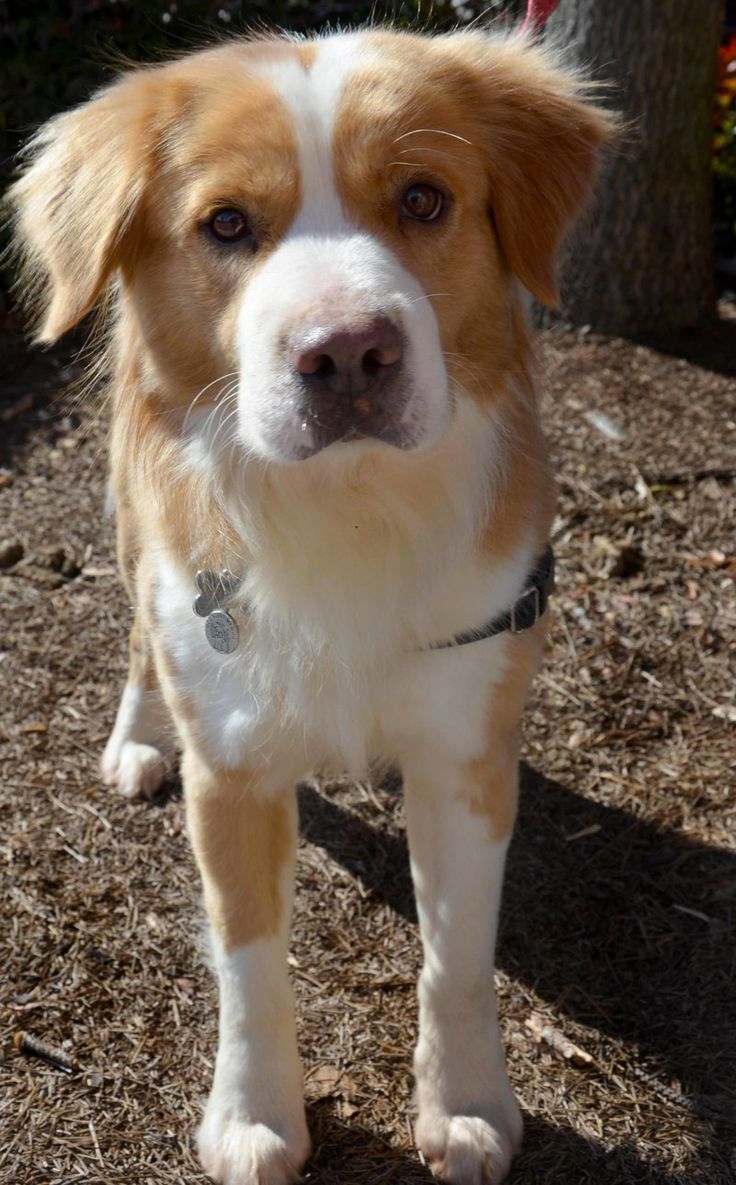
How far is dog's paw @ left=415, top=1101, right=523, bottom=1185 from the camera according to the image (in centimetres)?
238

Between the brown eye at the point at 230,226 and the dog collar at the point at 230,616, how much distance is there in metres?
0.61

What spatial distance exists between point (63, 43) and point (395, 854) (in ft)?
15.2

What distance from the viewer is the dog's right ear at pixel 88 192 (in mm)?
2139

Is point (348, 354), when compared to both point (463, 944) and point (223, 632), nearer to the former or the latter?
point (223, 632)

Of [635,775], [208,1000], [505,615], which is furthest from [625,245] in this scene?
[208,1000]

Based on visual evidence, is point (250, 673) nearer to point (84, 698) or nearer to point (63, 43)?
point (84, 698)

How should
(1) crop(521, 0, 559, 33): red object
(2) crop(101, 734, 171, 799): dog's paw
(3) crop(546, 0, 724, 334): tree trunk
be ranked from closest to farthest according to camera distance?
(1) crop(521, 0, 559, 33): red object, (2) crop(101, 734, 171, 799): dog's paw, (3) crop(546, 0, 724, 334): tree trunk

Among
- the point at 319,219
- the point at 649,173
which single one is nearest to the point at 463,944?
the point at 319,219

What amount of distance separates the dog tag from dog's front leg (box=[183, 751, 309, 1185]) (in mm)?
260

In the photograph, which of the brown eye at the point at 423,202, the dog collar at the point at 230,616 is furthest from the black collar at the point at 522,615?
the brown eye at the point at 423,202

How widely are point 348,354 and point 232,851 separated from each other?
1.10 meters

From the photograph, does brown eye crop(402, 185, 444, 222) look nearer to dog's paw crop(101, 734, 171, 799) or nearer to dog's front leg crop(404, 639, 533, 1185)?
dog's front leg crop(404, 639, 533, 1185)

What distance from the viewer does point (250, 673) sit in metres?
2.27

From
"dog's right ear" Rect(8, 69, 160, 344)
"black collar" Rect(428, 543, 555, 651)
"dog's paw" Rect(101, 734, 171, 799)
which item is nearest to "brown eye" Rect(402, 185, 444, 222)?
"dog's right ear" Rect(8, 69, 160, 344)
